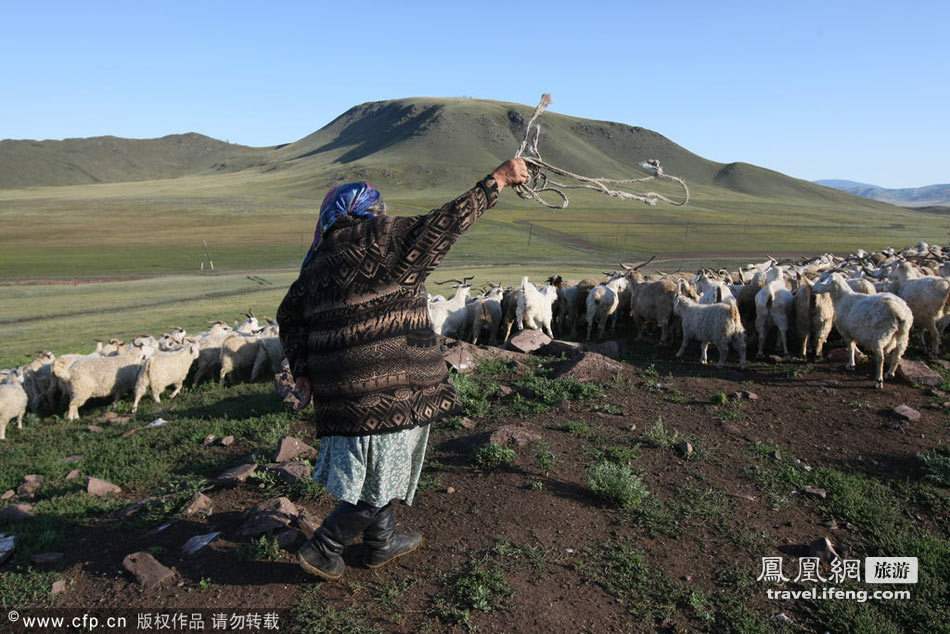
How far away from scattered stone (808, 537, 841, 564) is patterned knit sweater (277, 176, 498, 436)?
3.15 meters

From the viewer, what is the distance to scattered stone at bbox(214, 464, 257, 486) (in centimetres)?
534

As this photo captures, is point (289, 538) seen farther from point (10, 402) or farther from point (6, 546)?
point (10, 402)

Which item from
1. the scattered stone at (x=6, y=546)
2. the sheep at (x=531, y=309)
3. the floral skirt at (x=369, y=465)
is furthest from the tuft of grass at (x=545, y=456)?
the sheep at (x=531, y=309)

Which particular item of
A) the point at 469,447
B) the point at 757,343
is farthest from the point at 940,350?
the point at 469,447

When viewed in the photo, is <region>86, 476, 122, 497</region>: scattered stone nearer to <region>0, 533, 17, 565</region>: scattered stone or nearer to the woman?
<region>0, 533, 17, 565</region>: scattered stone

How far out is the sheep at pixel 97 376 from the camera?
31.8 feet

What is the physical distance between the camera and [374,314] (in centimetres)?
336

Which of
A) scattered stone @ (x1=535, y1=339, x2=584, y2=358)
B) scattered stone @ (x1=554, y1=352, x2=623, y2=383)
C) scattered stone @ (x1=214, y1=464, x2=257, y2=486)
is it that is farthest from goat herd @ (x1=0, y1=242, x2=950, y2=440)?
scattered stone @ (x1=214, y1=464, x2=257, y2=486)

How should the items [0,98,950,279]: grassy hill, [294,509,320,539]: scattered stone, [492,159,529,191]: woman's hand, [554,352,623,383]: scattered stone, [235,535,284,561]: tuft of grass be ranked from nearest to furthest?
[492,159,529,191]: woman's hand → [235,535,284,561]: tuft of grass → [294,509,320,539]: scattered stone → [554,352,623,383]: scattered stone → [0,98,950,279]: grassy hill

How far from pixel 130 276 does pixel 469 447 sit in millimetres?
35763

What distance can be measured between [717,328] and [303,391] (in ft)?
24.2

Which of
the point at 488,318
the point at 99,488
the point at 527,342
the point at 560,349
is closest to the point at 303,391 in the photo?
the point at 99,488

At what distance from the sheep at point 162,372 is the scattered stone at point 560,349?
646 centimetres

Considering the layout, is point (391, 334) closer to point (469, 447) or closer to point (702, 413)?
point (469, 447)
